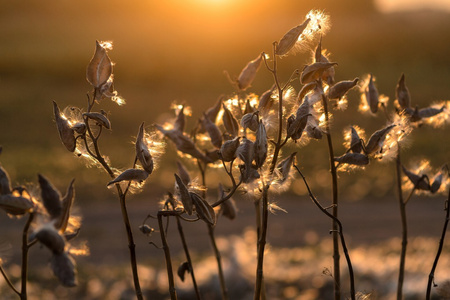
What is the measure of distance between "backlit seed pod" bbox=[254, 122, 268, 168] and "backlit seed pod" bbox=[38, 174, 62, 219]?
0.46 metres

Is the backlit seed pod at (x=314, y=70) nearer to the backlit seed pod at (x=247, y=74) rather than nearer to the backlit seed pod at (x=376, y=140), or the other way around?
the backlit seed pod at (x=376, y=140)

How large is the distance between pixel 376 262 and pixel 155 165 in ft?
14.6

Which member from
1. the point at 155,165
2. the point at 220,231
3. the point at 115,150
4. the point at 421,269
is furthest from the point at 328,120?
the point at 115,150

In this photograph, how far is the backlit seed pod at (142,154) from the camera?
1580 mm

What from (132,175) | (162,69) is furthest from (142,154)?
(162,69)

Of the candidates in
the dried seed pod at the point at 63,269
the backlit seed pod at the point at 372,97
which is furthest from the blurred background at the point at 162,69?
the dried seed pod at the point at 63,269

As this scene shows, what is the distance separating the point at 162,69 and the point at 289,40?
23.2 meters

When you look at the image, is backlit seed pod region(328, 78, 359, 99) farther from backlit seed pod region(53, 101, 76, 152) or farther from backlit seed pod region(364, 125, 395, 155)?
backlit seed pod region(53, 101, 76, 152)

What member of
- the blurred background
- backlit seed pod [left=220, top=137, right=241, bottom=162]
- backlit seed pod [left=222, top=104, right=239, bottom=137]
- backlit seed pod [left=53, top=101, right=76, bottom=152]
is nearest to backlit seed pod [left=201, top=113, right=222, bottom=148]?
backlit seed pod [left=222, top=104, right=239, bottom=137]

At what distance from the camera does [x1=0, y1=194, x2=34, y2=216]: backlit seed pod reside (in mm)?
1353

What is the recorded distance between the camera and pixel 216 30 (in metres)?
30.4

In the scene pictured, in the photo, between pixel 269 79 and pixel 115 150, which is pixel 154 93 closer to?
pixel 269 79

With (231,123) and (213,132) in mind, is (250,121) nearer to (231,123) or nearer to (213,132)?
(231,123)

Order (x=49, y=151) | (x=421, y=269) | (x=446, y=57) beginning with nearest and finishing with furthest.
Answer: (x=421, y=269) → (x=49, y=151) → (x=446, y=57)
